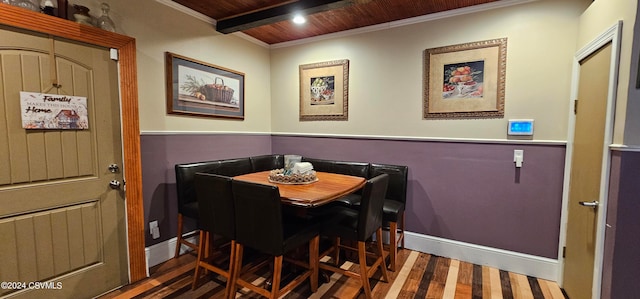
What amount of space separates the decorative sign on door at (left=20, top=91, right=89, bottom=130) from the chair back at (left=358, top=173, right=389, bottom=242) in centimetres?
208

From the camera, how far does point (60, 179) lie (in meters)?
1.91

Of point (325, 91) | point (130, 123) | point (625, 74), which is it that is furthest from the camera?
point (325, 91)

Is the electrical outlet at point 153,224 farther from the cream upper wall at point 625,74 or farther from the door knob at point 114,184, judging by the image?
the cream upper wall at point 625,74

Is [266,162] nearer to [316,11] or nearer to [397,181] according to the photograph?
[397,181]

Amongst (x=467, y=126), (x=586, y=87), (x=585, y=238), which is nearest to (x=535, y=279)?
(x=585, y=238)

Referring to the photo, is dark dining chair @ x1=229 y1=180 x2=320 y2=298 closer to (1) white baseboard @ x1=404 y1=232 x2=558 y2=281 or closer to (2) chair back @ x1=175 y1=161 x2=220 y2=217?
(2) chair back @ x1=175 y1=161 x2=220 y2=217

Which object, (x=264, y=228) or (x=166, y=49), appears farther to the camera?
(x=166, y=49)

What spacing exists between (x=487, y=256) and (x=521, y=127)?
126 cm

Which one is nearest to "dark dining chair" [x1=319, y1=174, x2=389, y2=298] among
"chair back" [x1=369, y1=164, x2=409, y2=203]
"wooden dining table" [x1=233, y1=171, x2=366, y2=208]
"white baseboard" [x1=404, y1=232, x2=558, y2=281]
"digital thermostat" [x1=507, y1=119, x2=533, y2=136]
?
"wooden dining table" [x1=233, y1=171, x2=366, y2=208]

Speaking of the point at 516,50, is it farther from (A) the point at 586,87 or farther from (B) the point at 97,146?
(B) the point at 97,146

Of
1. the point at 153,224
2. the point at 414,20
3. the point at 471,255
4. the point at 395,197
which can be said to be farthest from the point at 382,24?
the point at 153,224

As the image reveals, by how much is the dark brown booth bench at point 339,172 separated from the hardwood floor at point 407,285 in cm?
24

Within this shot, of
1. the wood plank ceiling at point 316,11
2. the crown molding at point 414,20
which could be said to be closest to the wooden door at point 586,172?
the crown molding at point 414,20

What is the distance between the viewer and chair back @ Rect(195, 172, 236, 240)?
6.23 feet
